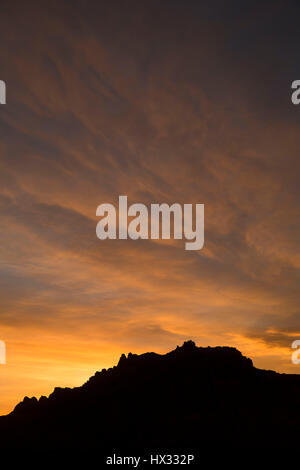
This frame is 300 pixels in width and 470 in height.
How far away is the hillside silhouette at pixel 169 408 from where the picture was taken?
372 feet

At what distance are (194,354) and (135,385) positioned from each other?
18.0m

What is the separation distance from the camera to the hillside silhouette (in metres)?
113

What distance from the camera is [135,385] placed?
427 ft

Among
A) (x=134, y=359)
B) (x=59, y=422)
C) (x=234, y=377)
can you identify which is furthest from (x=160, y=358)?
(x=59, y=422)

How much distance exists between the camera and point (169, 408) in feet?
405
